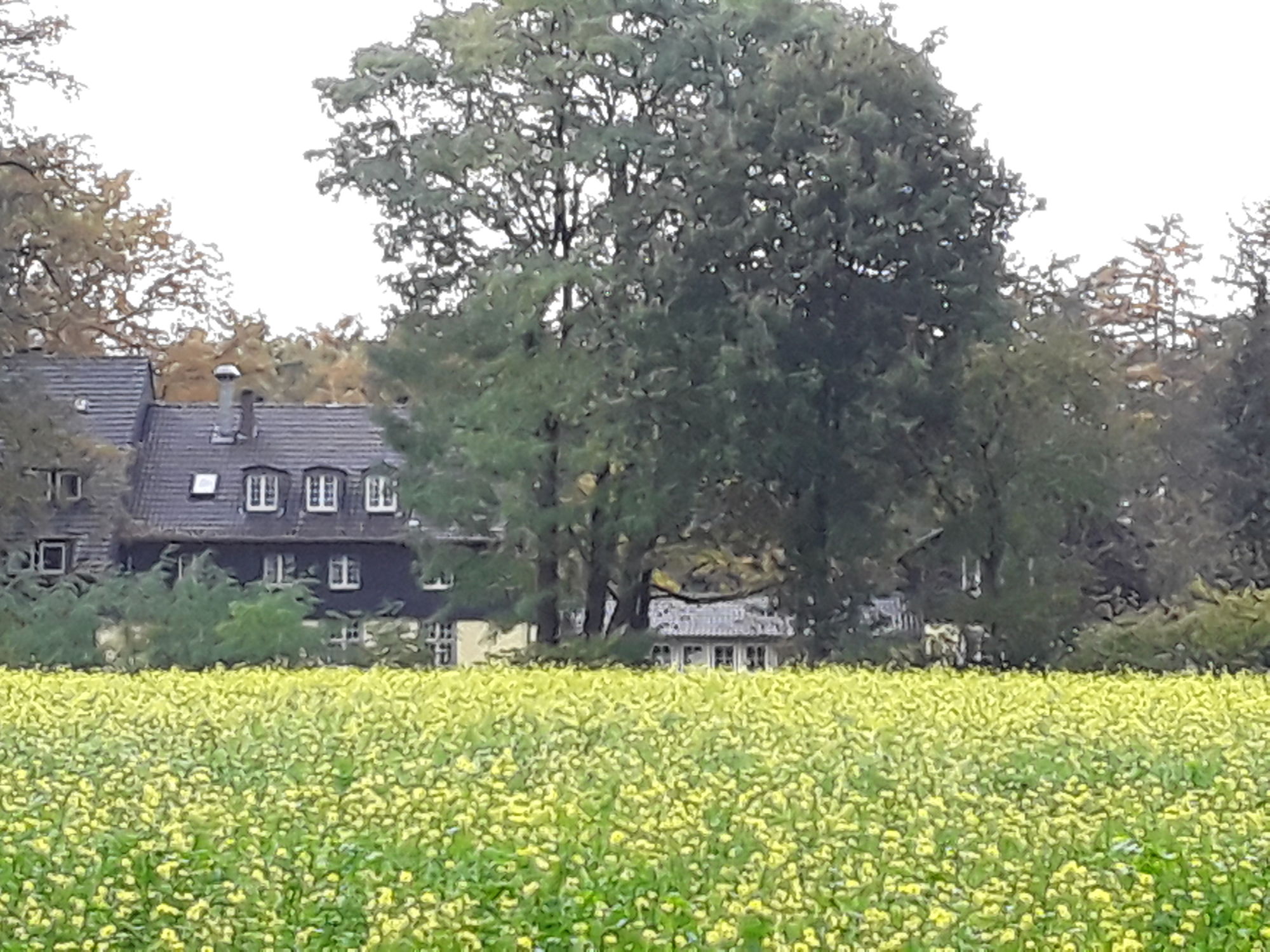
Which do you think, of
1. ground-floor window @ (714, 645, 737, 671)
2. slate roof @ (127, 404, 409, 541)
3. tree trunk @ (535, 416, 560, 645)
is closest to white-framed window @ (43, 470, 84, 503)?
tree trunk @ (535, 416, 560, 645)

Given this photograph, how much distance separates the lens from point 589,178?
39938 mm

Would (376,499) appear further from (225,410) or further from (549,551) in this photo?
(549,551)

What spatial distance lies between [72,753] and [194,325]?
46.2 meters

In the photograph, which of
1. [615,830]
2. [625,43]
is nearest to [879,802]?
[615,830]

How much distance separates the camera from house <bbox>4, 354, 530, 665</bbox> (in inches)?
2244

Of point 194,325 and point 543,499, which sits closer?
point 543,499

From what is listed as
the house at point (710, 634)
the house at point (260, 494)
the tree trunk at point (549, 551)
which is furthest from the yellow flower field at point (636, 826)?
the house at point (710, 634)

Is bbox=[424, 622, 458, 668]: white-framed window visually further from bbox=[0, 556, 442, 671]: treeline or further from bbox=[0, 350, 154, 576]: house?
bbox=[0, 556, 442, 671]: treeline

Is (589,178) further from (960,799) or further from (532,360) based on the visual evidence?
(960,799)

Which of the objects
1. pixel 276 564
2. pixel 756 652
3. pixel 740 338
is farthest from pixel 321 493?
pixel 740 338

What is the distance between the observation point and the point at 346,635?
3688cm

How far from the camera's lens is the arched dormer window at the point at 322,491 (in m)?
59.7

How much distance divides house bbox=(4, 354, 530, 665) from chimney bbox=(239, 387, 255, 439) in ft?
0.12

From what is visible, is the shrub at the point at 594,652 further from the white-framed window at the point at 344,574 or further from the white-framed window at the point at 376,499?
the white-framed window at the point at 376,499
